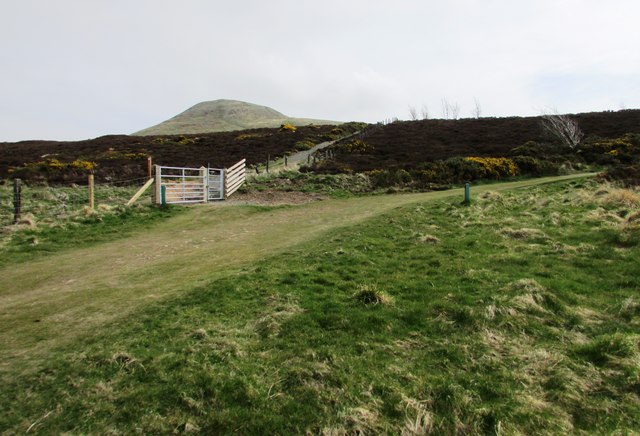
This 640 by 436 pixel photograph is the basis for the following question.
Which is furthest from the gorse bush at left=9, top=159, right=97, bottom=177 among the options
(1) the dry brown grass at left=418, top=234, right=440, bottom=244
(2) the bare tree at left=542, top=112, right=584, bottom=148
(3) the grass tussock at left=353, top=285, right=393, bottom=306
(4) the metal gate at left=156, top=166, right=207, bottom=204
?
(2) the bare tree at left=542, top=112, right=584, bottom=148

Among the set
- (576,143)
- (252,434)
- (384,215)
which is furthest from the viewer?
(576,143)

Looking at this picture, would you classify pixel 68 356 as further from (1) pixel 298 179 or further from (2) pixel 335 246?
(1) pixel 298 179

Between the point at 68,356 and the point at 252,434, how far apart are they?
2743 millimetres

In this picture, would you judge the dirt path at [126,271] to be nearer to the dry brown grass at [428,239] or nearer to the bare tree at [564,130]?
the dry brown grass at [428,239]

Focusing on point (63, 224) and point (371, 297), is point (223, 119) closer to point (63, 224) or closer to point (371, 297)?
point (63, 224)

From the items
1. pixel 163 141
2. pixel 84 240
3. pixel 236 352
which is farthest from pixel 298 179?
pixel 163 141

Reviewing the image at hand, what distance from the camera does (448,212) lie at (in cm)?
1427

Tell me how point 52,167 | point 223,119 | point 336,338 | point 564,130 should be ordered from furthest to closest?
point 223,119
point 564,130
point 52,167
point 336,338

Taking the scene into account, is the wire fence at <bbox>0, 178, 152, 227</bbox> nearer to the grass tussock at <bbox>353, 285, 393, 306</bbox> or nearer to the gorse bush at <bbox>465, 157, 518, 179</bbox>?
the grass tussock at <bbox>353, 285, 393, 306</bbox>

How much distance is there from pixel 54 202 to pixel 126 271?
13919 millimetres

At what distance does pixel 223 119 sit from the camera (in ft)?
348

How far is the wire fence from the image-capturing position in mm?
14808

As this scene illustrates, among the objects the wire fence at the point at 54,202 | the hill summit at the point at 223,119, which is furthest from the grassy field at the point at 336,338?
the hill summit at the point at 223,119

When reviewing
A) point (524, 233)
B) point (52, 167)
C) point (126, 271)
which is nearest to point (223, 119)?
point (52, 167)
